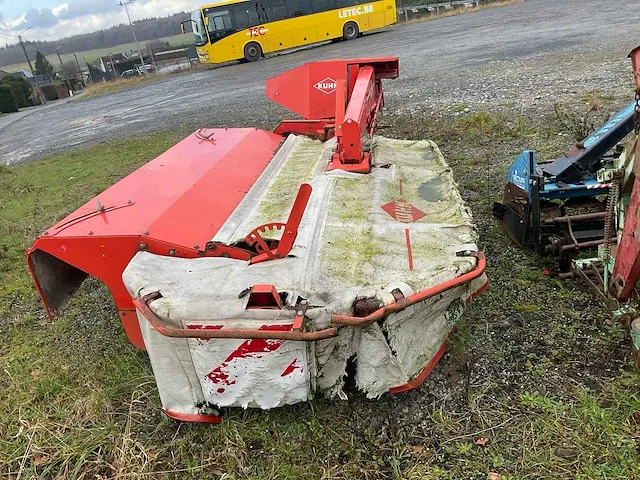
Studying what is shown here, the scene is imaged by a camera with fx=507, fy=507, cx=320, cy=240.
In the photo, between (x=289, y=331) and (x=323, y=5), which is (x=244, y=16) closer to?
(x=323, y=5)

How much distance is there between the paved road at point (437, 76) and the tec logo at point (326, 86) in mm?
3710

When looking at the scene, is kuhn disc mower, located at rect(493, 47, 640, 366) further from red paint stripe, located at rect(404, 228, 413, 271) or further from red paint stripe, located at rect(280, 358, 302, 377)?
red paint stripe, located at rect(280, 358, 302, 377)

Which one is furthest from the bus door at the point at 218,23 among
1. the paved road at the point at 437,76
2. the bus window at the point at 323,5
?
the bus window at the point at 323,5

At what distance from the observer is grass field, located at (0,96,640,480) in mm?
2109

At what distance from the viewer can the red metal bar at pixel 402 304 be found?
198cm

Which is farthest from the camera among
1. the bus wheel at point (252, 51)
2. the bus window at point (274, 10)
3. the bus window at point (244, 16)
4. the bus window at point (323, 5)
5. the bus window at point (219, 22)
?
the bus wheel at point (252, 51)

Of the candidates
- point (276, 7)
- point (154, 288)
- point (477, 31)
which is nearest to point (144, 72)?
A: point (276, 7)

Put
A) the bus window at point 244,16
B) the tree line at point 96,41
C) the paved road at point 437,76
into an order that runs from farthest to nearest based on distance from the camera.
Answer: the tree line at point 96,41 < the bus window at point 244,16 < the paved road at point 437,76

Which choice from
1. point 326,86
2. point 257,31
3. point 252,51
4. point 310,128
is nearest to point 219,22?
point 257,31

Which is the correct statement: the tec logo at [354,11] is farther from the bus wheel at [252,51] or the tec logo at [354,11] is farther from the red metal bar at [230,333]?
the red metal bar at [230,333]

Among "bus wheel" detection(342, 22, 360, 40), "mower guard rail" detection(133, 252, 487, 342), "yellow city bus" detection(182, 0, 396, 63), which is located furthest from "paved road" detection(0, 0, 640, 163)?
"mower guard rail" detection(133, 252, 487, 342)

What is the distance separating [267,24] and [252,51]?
3.75 ft

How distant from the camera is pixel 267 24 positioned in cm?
1819

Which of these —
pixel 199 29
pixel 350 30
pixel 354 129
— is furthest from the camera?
pixel 350 30
